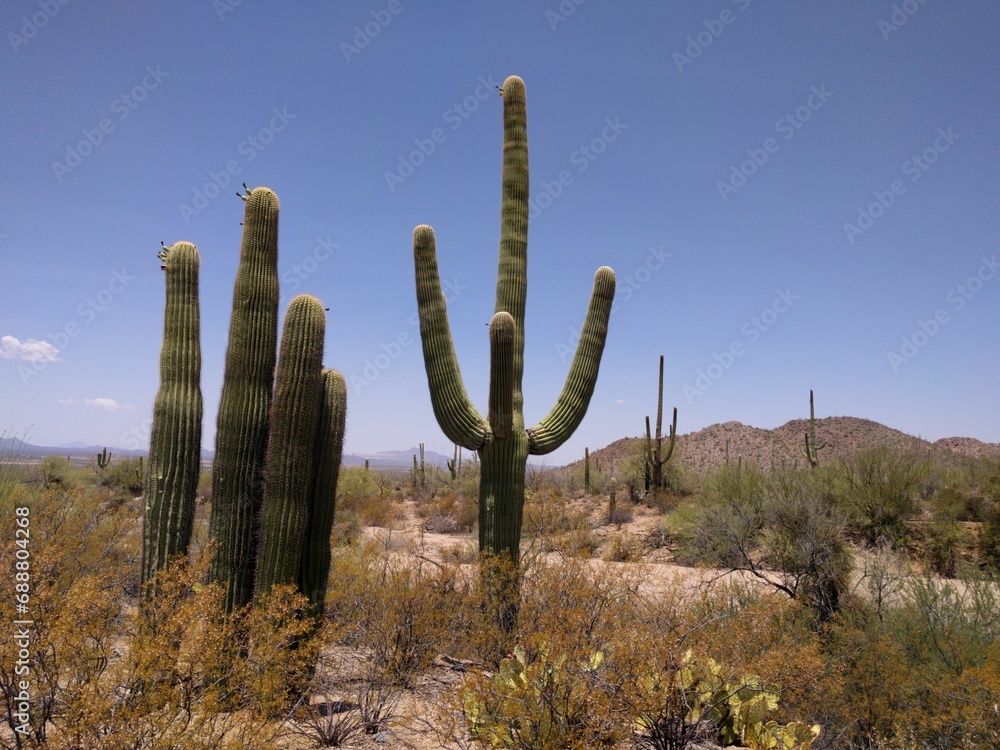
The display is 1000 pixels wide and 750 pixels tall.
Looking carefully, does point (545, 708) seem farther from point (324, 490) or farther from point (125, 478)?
point (125, 478)

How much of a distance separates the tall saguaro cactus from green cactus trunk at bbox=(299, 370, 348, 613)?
1382 mm

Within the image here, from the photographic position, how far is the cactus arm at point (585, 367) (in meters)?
7.80

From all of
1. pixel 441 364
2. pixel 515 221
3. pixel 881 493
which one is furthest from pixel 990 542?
pixel 441 364

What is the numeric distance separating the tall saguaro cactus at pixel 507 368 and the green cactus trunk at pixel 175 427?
2.62 m

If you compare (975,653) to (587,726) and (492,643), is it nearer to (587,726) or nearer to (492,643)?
(587,726)

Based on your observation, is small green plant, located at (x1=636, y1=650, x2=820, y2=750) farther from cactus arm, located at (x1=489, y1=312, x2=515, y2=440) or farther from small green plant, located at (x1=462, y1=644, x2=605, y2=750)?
cactus arm, located at (x1=489, y1=312, x2=515, y2=440)

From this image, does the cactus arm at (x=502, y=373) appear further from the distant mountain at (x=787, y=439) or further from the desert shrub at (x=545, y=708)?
the distant mountain at (x=787, y=439)

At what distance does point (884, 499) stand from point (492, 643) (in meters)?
9.89

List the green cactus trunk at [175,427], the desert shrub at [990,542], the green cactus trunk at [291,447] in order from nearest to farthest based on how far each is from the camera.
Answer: the green cactus trunk at [291,447], the green cactus trunk at [175,427], the desert shrub at [990,542]

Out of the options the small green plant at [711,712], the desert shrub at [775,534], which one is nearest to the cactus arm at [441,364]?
the small green plant at [711,712]

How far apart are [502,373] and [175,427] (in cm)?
359

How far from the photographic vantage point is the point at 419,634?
572cm

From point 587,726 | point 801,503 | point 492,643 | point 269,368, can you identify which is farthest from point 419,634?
point 801,503

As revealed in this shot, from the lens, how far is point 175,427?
6.23 metres
